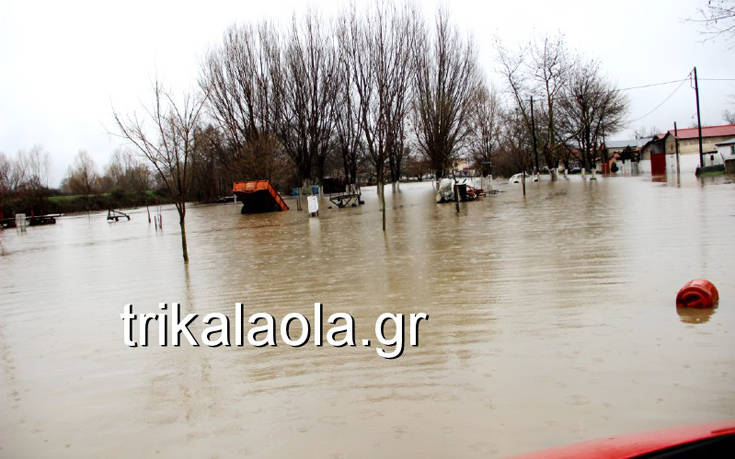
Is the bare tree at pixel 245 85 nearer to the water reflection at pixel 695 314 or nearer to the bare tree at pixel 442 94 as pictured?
the bare tree at pixel 442 94

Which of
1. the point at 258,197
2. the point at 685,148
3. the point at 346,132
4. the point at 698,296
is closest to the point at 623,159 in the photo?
the point at 685,148

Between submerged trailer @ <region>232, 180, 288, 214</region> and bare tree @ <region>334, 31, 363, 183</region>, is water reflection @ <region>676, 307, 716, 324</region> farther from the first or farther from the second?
bare tree @ <region>334, 31, 363, 183</region>

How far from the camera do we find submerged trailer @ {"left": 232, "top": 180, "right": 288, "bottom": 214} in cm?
3609

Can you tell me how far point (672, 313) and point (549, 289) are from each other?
1.75 m

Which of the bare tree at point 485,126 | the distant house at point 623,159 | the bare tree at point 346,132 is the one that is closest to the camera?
the bare tree at point 346,132

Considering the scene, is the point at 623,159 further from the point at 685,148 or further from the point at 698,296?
the point at 698,296

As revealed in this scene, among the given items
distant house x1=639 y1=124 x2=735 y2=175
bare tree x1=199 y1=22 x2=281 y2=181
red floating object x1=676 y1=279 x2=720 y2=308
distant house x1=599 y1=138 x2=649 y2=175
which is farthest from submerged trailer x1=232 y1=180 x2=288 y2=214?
distant house x1=599 y1=138 x2=649 y2=175

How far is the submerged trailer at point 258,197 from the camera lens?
3609cm

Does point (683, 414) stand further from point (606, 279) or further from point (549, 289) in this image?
point (606, 279)

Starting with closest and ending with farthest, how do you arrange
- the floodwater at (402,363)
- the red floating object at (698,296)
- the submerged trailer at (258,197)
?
the floodwater at (402,363), the red floating object at (698,296), the submerged trailer at (258,197)

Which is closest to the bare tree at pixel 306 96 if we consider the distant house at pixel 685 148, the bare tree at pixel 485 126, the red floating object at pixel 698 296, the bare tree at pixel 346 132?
the bare tree at pixel 346 132

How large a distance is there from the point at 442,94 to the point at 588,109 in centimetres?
2416

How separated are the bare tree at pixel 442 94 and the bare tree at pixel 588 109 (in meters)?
16.5

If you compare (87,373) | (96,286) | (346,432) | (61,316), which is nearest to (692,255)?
(346,432)
